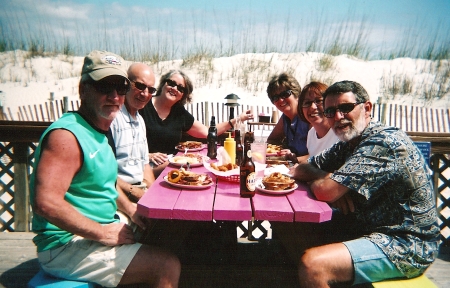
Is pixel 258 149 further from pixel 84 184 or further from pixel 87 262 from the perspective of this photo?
pixel 87 262

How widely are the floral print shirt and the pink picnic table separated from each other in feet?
0.90

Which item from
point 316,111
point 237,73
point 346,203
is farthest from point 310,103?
point 237,73

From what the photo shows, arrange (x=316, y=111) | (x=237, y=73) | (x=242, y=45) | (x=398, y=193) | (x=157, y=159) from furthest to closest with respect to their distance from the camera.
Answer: (x=242, y=45) → (x=237, y=73) → (x=157, y=159) → (x=316, y=111) → (x=398, y=193)

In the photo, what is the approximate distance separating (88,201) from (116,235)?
0.79ft

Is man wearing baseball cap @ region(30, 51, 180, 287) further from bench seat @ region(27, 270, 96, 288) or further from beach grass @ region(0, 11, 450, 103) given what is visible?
beach grass @ region(0, 11, 450, 103)

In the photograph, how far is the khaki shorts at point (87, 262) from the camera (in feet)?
6.03

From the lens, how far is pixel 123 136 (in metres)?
3.02

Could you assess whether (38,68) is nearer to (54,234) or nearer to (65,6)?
(65,6)

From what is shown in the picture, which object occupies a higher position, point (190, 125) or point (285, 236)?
Result: point (190, 125)

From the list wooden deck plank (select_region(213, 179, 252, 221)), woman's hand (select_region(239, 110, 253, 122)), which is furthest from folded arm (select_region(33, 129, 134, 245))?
woman's hand (select_region(239, 110, 253, 122))

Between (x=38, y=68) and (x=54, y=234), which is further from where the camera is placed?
(x=38, y=68)

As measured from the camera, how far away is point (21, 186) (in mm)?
3803

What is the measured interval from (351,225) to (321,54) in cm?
2329

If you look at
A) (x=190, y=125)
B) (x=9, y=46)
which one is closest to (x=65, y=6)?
(x=9, y=46)
